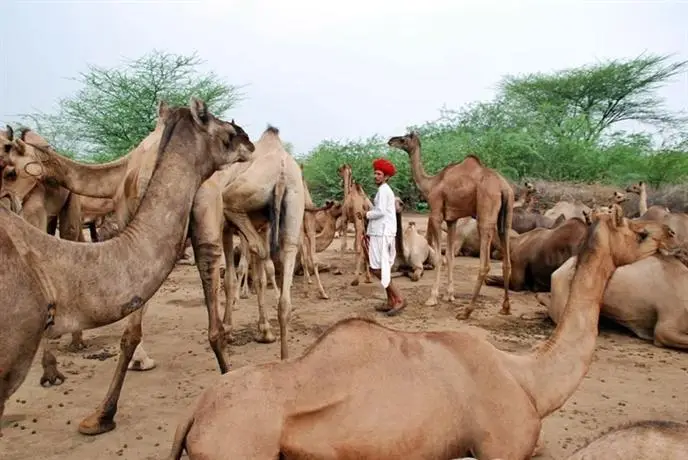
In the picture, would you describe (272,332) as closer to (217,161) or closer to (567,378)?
(217,161)

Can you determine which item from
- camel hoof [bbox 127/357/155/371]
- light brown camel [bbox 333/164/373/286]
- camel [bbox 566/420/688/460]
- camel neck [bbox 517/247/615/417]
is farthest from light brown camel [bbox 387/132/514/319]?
camel [bbox 566/420/688/460]

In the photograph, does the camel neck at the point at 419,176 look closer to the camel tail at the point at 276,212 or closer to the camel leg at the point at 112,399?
the camel tail at the point at 276,212

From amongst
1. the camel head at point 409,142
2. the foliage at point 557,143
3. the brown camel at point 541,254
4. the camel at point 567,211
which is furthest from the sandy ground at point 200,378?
the foliage at point 557,143

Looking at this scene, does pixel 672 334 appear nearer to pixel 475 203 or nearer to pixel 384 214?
pixel 475 203

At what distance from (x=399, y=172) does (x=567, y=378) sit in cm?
2633

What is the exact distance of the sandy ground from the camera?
450 centimetres

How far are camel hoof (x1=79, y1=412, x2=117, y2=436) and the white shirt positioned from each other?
5.54 m

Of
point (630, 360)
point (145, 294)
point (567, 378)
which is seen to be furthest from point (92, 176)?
point (630, 360)

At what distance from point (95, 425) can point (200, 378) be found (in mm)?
1457

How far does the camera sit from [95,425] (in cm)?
462

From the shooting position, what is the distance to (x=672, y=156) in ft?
83.3

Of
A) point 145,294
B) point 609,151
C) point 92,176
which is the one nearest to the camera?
point 145,294

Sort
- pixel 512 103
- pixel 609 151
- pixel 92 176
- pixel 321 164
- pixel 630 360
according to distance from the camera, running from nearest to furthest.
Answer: pixel 92 176, pixel 630 360, pixel 609 151, pixel 321 164, pixel 512 103

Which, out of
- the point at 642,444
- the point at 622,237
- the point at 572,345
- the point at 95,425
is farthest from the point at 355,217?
the point at 642,444
